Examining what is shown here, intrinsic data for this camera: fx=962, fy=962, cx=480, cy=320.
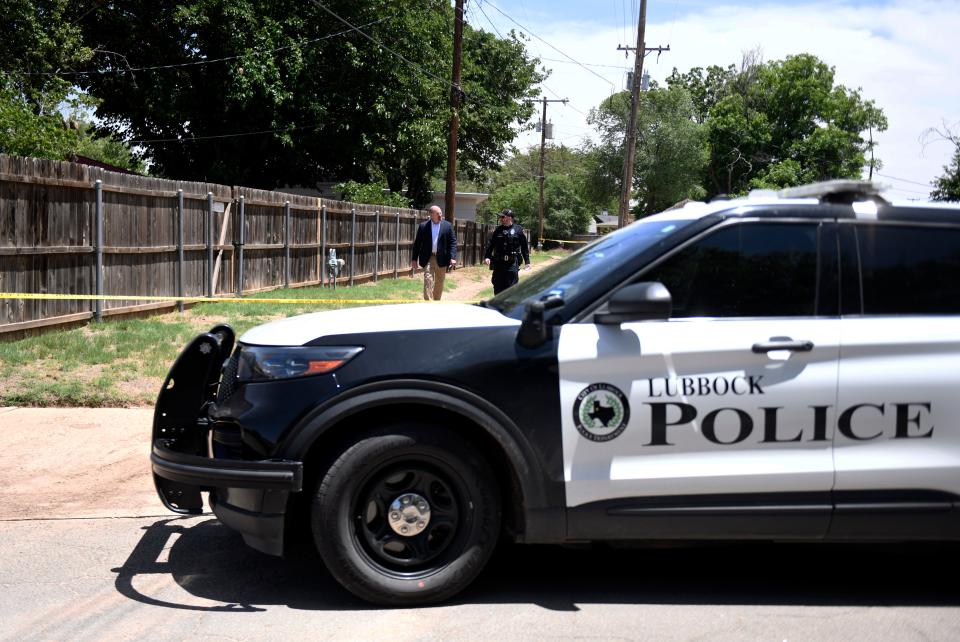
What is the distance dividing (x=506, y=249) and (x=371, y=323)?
9902 millimetres

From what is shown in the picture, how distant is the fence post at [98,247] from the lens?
1265 centimetres

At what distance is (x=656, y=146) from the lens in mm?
67812

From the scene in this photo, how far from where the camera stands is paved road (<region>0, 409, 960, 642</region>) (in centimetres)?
407

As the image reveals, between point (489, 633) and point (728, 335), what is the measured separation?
5.35ft

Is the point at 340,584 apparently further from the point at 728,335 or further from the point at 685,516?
the point at 728,335

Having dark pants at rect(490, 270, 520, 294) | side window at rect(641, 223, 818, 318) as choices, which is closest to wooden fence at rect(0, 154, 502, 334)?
dark pants at rect(490, 270, 520, 294)

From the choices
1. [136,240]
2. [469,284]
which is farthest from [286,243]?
[469,284]

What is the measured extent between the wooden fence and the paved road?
6215 mm

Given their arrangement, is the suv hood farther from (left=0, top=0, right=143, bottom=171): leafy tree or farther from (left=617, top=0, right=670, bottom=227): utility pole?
(left=617, top=0, right=670, bottom=227): utility pole

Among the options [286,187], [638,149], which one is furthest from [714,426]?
[638,149]

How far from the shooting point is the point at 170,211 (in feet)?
49.9

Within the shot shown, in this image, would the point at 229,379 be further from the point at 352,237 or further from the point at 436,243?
the point at 352,237

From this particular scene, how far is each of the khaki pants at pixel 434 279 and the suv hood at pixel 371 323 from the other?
38.3ft

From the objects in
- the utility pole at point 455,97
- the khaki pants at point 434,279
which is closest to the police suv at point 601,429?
the khaki pants at point 434,279
